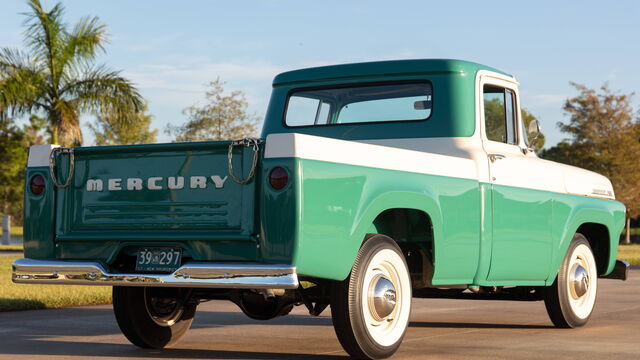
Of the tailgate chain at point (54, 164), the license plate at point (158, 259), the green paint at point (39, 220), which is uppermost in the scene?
the tailgate chain at point (54, 164)

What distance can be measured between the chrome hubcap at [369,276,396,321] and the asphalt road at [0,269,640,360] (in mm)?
489

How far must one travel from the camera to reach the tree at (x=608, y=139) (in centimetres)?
4384

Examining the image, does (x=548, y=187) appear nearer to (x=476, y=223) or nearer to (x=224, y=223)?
(x=476, y=223)

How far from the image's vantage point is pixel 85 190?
21.1 ft

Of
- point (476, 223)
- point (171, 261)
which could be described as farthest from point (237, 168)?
point (476, 223)

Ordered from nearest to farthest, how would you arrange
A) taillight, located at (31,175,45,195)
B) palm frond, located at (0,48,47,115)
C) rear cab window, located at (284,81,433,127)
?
taillight, located at (31,175,45,195) → rear cab window, located at (284,81,433,127) → palm frond, located at (0,48,47,115)

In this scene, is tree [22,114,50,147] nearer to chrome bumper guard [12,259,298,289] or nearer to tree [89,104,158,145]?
tree [89,104,158,145]

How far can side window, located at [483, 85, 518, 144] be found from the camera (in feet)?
27.0

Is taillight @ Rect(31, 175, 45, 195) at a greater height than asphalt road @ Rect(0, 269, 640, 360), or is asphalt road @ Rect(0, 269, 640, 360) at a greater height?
taillight @ Rect(31, 175, 45, 195)

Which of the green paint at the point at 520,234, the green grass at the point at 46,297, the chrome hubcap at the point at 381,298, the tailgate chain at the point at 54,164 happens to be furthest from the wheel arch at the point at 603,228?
the green grass at the point at 46,297

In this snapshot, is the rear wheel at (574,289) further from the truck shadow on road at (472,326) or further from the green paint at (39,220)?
the green paint at (39,220)

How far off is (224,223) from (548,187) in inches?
136

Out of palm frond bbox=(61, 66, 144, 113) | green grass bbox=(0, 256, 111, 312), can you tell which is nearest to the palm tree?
palm frond bbox=(61, 66, 144, 113)

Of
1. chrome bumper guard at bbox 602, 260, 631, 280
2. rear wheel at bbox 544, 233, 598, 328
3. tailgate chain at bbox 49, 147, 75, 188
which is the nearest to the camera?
tailgate chain at bbox 49, 147, 75, 188
